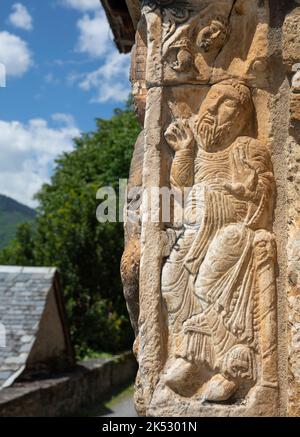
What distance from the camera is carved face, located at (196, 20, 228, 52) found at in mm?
3834

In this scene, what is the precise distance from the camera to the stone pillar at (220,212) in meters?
3.60

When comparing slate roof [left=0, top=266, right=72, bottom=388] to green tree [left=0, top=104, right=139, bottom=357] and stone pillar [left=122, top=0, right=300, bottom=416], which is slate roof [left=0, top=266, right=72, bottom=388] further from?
stone pillar [left=122, top=0, right=300, bottom=416]

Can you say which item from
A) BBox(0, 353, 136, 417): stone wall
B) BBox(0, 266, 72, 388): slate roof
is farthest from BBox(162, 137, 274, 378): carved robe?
BBox(0, 266, 72, 388): slate roof

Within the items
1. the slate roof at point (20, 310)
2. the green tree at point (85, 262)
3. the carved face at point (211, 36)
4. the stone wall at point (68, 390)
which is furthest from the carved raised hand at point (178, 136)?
the green tree at point (85, 262)

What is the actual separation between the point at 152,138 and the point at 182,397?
1441mm

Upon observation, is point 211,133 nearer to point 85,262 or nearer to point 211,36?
point 211,36

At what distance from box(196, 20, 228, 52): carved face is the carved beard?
0.41 metres

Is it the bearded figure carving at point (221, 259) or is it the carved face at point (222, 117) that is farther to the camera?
the carved face at point (222, 117)

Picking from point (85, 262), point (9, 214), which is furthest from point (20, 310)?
point (9, 214)

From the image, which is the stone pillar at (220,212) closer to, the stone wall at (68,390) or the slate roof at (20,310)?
the stone wall at (68,390)

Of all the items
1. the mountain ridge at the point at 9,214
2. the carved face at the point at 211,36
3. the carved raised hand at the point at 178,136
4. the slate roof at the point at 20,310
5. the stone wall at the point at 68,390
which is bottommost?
the stone wall at the point at 68,390

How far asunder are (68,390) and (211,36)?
10175mm

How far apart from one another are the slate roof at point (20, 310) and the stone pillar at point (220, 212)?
26.0 ft
